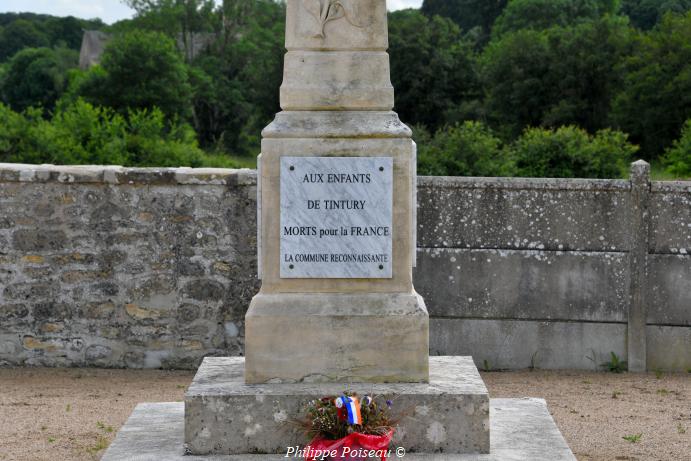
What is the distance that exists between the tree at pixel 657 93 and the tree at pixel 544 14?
14.6 m

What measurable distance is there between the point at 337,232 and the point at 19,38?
7194 centimetres

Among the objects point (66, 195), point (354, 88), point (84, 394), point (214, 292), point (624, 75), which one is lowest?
point (84, 394)

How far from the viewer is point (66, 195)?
8656mm

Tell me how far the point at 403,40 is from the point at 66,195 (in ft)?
87.3

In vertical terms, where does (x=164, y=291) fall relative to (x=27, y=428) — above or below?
above

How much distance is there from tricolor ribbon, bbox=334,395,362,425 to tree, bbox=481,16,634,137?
25220 mm

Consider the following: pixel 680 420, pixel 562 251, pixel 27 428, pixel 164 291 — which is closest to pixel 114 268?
pixel 164 291

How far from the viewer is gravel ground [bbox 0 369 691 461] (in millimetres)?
6340

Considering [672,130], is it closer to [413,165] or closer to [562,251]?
[562,251]

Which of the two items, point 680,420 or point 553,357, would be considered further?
point 553,357

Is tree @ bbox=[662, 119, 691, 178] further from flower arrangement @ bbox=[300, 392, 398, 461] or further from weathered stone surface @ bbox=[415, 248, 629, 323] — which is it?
flower arrangement @ bbox=[300, 392, 398, 461]

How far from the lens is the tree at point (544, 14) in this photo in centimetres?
4462

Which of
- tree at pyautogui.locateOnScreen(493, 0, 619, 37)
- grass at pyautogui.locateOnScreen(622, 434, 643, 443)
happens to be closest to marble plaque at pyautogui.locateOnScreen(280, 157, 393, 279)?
grass at pyautogui.locateOnScreen(622, 434, 643, 443)

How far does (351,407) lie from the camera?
16.1 feet
